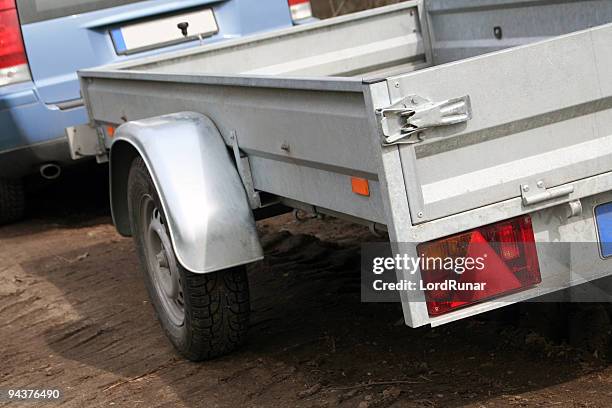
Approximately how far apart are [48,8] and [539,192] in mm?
4478

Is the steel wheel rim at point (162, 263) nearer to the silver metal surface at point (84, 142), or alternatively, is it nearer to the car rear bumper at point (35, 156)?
the silver metal surface at point (84, 142)

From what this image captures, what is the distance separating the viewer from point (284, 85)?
362 centimetres

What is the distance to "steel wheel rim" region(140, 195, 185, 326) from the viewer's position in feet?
14.7

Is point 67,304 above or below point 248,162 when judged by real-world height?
below

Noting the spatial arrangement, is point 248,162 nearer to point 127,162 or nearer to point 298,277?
point 127,162

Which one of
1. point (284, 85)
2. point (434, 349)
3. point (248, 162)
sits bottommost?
point (434, 349)

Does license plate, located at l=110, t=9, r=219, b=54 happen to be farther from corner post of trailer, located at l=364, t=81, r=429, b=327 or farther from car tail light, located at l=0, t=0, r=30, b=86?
corner post of trailer, located at l=364, t=81, r=429, b=327

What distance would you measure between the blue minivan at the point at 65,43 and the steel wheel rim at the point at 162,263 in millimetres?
2383

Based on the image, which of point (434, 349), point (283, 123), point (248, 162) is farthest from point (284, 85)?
point (434, 349)

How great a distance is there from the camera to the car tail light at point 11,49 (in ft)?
22.6

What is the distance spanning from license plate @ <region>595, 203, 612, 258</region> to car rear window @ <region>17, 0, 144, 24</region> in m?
4.39

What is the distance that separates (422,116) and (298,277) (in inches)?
103

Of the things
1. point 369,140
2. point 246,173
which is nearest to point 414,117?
point 369,140

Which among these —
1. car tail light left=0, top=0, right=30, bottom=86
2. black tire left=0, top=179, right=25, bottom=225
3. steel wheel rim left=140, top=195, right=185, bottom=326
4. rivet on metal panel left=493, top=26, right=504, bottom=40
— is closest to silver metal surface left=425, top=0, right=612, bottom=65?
rivet on metal panel left=493, top=26, right=504, bottom=40
